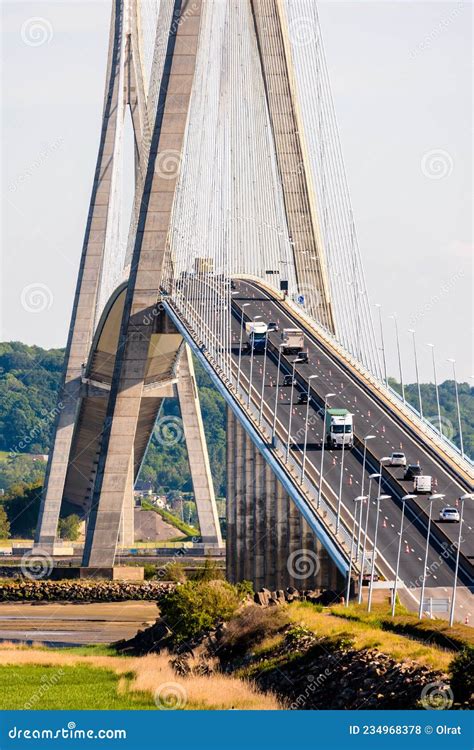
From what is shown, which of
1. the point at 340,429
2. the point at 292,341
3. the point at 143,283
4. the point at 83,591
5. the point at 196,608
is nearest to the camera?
the point at 196,608

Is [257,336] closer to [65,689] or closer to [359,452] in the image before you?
[359,452]

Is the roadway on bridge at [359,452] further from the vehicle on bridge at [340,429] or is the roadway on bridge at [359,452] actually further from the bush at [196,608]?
the bush at [196,608]

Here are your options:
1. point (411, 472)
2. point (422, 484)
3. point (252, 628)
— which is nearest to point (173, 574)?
point (411, 472)

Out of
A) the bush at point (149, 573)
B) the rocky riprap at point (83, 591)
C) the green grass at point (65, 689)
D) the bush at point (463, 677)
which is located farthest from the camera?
the bush at point (149, 573)

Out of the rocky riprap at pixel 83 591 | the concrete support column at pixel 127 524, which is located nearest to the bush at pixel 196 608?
the rocky riprap at pixel 83 591

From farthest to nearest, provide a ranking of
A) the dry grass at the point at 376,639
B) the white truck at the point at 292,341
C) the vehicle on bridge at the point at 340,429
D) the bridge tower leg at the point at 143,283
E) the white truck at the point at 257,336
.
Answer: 1. the white truck at the point at 257,336
2. the white truck at the point at 292,341
3. the bridge tower leg at the point at 143,283
4. the vehicle on bridge at the point at 340,429
5. the dry grass at the point at 376,639

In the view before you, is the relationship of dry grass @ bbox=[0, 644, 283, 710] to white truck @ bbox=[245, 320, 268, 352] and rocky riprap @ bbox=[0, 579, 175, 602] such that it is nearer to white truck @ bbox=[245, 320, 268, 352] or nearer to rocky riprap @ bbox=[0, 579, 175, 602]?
rocky riprap @ bbox=[0, 579, 175, 602]

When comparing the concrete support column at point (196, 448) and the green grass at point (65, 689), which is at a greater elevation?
the concrete support column at point (196, 448)
